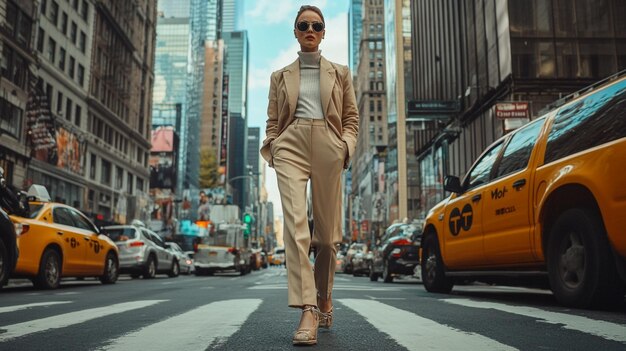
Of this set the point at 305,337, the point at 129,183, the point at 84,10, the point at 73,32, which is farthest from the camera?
the point at 129,183

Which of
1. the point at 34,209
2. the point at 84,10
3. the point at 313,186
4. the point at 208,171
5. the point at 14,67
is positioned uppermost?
the point at 84,10

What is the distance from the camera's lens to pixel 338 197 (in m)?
3.75

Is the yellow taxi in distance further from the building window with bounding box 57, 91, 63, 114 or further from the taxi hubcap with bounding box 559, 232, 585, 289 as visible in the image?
the building window with bounding box 57, 91, 63, 114

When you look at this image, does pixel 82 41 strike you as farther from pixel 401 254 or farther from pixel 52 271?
pixel 52 271

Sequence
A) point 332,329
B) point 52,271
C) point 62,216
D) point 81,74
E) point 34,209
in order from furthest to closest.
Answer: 1. point 81,74
2. point 62,216
3. point 52,271
4. point 34,209
5. point 332,329

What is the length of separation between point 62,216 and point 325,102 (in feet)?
28.7

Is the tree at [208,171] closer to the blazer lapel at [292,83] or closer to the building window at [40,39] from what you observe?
the building window at [40,39]

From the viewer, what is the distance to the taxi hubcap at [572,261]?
504 centimetres

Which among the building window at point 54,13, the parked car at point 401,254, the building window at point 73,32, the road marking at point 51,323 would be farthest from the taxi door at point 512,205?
the building window at point 73,32

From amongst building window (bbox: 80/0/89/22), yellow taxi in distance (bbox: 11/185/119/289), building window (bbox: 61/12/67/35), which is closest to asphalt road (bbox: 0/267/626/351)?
yellow taxi in distance (bbox: 11/185/119/289)

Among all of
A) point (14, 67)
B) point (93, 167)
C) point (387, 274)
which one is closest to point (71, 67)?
point (93, 167)

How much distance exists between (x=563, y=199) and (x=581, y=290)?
84 cm

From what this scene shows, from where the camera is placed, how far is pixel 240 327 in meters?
3.95

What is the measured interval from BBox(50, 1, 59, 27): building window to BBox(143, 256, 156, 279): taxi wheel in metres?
24.8
